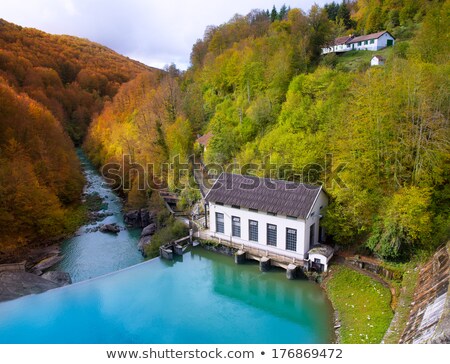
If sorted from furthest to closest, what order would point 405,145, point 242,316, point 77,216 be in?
point 77,216 < point 405,145 < point 242,316

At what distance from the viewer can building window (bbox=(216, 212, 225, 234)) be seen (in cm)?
2117

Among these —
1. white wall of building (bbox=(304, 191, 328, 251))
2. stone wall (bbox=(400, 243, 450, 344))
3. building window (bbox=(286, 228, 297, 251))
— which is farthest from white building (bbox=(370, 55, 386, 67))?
stone wall (bbox=(400, 243, 450, 344))

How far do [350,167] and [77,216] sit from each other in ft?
Answer: 74.7

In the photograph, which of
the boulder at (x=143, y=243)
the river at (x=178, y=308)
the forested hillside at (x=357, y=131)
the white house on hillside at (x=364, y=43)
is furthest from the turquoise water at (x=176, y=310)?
the white house on hillside at (x=364, y=43)

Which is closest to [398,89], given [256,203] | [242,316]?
[256,203]

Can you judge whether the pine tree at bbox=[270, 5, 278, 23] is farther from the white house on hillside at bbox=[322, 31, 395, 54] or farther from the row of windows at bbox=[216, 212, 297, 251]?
the row of windows at bbox=[216, 212, 297, 251]

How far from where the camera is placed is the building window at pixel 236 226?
20.5m

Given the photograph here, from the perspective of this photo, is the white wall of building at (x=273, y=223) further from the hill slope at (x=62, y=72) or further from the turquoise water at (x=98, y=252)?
the hill slope at (x=62, y=72)

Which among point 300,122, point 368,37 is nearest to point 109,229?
point 300,122

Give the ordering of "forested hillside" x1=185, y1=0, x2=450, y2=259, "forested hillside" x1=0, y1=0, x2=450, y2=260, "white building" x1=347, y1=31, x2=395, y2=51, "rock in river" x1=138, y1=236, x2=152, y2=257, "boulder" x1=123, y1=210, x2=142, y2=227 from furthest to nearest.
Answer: "white building" x1=347, y1=31, x2=395, y2=51 < "boulder" x1=123, y1=210, x2=142, y2=227 < "rock in river" x1=138, y1=236, x2=152, y2=257 < "forested hillside" x1=0, y1=0, x2=450, y2=260 < "forested hillside" x1=185, y1=0, x2=450, y2=259

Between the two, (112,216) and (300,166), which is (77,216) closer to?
(112,216)

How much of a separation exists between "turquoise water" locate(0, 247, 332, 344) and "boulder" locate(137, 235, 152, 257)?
3.82 m

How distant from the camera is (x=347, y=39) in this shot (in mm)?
41750

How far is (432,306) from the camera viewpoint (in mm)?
11945
